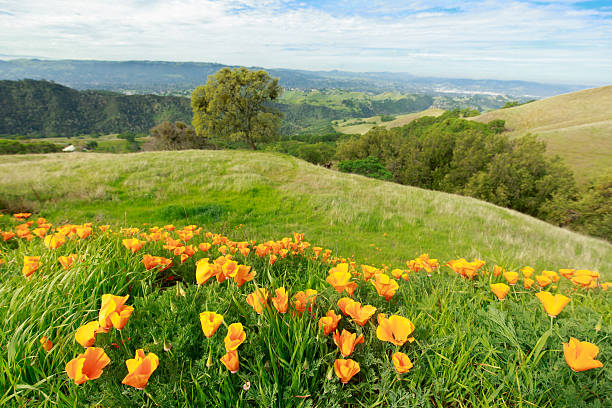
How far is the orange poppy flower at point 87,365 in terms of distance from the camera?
3.78 feet

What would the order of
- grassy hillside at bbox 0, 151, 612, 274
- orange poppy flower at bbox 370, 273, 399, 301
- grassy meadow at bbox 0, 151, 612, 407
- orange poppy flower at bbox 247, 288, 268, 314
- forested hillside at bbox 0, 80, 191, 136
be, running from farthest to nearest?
forested hillside at bbox 0, 80, 191, 136 < grassy hillside at bbox 0, 151, 612, 274 < orange poppy flower at bbox 370, 273, 399, 301 < orange poppy flower at bbox 247, 288, 268, 314 < grassy meadow at bbox 0, 151, 612, 407

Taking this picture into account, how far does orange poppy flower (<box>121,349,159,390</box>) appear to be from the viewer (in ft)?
3.65

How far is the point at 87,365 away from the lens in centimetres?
117

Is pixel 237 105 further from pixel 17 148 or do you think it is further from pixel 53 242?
pixel 17 148

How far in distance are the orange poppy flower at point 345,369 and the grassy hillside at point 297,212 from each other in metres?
4.01

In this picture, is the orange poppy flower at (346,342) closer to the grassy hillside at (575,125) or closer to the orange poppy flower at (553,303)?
the orange poppy flower at (553,303)

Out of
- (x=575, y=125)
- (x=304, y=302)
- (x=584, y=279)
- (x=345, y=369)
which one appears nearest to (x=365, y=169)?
(x=584, y=279)

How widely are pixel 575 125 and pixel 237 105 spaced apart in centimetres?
7586

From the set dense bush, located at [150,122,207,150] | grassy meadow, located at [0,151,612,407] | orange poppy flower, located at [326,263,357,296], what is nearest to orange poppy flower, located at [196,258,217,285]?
grassy meadow, located at [0,151,612,407]

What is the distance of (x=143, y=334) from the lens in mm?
1651

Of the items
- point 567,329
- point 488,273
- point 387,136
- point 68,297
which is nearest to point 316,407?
point 567,329

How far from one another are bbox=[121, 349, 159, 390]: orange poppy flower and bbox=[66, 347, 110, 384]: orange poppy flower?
0.40 ft

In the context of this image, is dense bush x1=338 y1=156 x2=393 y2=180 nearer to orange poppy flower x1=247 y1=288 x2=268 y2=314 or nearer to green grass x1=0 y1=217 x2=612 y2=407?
green grass x1=0 y1=217 x2=612 y2=407

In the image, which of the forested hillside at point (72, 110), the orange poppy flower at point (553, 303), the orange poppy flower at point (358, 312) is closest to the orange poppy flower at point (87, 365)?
the orange poppy flower at point (358, 312)
